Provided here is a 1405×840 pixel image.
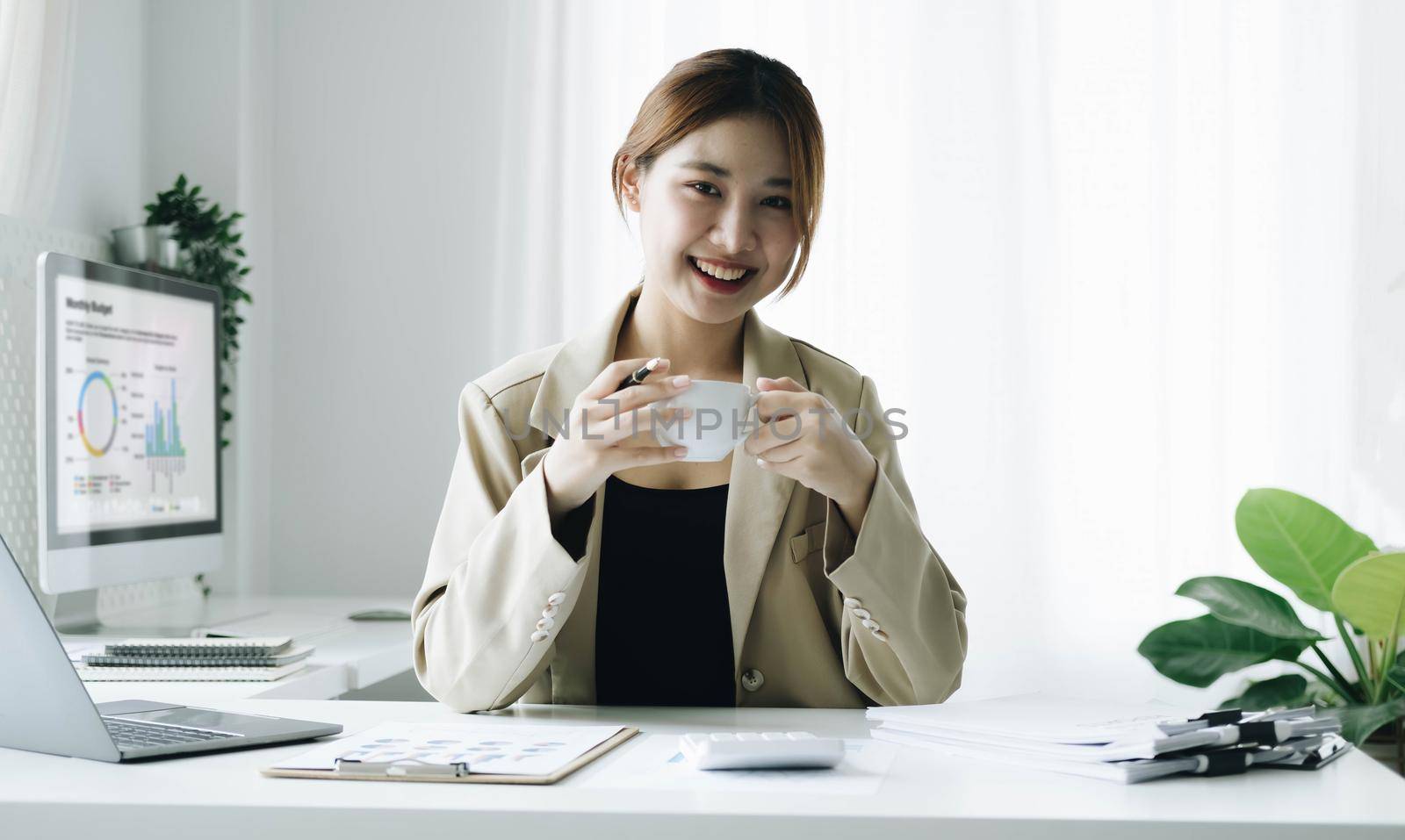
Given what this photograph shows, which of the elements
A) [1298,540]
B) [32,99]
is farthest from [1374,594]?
[32,99]

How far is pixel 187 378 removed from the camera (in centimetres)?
239

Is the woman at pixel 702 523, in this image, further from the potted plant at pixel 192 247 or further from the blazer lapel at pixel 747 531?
the potted plant at pixel 192 247

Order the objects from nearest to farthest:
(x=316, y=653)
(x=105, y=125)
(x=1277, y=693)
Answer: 1. (x=316, y=653)
2. (x=1277, y=693)
3. (x=105, y=125)

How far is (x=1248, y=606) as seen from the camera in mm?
2465

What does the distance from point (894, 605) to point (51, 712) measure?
72cm

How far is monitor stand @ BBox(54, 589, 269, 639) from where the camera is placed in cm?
217

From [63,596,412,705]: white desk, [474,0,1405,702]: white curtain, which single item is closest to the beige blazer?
[63,596,412,705]: white desk

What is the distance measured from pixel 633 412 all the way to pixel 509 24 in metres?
2.36

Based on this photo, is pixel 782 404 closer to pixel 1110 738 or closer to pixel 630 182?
pixel 1110 738

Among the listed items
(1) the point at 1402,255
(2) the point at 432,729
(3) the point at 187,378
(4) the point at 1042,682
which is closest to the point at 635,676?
(2) the point at 432,729

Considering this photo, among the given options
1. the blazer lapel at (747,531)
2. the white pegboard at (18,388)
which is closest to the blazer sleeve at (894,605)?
the blazer lapel at (747,531)

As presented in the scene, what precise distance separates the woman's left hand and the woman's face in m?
0.26

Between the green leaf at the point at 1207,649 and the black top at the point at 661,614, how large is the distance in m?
1.48

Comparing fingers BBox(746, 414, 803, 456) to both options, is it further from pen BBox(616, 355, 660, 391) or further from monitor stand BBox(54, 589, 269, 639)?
monitor stand BBox(54, 589, 269, 639)
